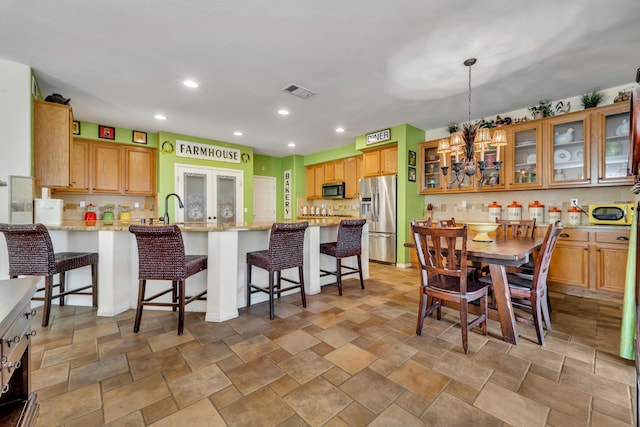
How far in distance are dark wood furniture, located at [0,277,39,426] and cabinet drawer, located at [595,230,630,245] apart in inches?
187

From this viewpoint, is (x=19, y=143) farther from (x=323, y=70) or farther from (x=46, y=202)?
(x=323, y=70)

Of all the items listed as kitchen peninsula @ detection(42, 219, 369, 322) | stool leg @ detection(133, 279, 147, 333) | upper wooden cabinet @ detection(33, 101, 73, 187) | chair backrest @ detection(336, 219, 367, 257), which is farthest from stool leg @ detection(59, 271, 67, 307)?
chair backrest @ detection(336, 219, 367, 257)

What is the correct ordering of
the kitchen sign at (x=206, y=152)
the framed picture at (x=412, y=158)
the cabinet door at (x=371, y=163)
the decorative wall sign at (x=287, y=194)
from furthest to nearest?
1. the decorative wall sign at (x=287, y=194)
2. the kitchen sign at (x=206, y=152)
3. the cabinet door at (x=371, y=163)
4. the framed picture at (x=412, y=158)

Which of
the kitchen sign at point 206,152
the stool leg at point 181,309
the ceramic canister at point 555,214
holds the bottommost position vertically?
the stool leg at point 181,309

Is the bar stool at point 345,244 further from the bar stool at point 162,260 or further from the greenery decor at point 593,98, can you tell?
the greenery decor at point 593,98

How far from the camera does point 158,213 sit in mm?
5406

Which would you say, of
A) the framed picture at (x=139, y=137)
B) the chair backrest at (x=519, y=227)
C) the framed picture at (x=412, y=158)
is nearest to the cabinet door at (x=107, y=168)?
the framed picture at (x=139, y=137)

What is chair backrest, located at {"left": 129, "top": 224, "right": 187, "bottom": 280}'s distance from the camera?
2135mm

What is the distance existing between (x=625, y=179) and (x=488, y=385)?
3.34m

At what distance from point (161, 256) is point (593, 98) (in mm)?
5080

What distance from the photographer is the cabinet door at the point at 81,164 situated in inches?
184

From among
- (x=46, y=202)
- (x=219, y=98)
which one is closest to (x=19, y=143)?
(x=46, y=202)

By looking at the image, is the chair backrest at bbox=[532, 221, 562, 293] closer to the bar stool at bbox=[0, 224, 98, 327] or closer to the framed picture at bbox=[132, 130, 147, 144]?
the bar stool at bbox=[0, 224, 98, 327]

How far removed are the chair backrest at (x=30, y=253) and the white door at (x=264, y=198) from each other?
4.89m
